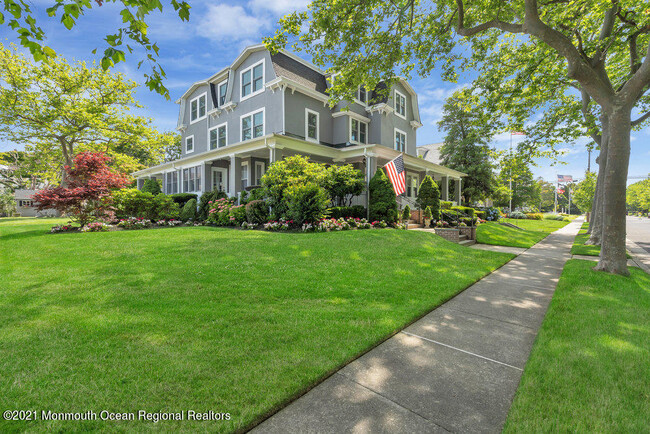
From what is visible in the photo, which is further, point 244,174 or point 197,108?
point 197,108

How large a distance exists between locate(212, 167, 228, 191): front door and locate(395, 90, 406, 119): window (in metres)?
12.7

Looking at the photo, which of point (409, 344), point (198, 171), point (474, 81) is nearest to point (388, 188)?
point (474, 81)

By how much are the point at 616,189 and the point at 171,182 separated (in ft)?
78.7

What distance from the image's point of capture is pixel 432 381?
2.31 m

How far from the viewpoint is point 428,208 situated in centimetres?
1516

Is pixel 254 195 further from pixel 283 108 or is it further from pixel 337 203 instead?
pixel 283 108

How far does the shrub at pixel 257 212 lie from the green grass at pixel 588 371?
10011 millimetres

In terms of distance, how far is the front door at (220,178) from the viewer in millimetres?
18766

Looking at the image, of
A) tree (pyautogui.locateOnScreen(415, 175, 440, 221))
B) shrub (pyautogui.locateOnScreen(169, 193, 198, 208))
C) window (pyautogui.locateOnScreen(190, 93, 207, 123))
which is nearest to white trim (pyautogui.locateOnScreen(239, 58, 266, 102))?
window (pyautogui.locateOnScreen(190, 93, 207, 123))

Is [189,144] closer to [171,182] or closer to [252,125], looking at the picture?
[171,182]

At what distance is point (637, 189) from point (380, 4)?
103 meters

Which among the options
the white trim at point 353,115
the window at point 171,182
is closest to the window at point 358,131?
the white trim at point 353,115

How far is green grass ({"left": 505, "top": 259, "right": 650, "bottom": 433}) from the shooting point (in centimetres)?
183

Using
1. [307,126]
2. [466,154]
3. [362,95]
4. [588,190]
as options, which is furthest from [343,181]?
[588,190]
